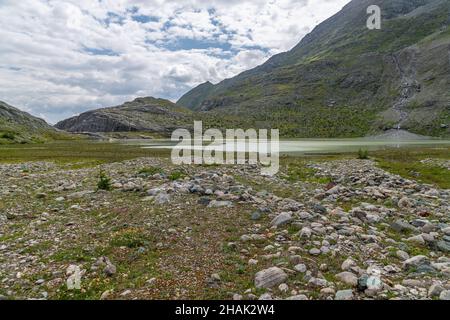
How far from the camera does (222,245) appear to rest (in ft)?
43.9

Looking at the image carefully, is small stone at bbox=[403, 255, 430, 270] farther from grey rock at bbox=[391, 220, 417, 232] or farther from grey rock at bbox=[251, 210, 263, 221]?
grey rock at bbox=[251, 210, 263, 221]

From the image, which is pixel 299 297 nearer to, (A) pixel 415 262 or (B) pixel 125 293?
(A) pixel 415 262

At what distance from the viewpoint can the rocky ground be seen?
1000 cm

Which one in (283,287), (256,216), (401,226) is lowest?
(283,287)

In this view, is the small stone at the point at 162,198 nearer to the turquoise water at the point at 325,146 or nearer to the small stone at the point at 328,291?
the small stone at the point at 328,291

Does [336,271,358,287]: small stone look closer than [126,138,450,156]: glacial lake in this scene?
Yes

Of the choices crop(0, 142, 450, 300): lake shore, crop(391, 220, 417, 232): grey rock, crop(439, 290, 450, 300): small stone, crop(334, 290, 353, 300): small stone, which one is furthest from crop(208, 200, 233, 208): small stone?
crop(439, 290, 450, 300): small stone

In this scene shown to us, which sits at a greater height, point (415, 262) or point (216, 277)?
point (415, 262)

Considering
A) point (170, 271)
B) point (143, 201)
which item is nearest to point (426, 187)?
point (143, 201)

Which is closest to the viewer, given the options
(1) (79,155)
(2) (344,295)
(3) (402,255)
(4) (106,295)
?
(2) (344,295)

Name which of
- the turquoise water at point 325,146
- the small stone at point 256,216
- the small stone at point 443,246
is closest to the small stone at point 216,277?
the small stone at point 256,216

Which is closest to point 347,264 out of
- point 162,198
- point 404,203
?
point 404,203

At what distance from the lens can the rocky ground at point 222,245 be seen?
10.0 meters
